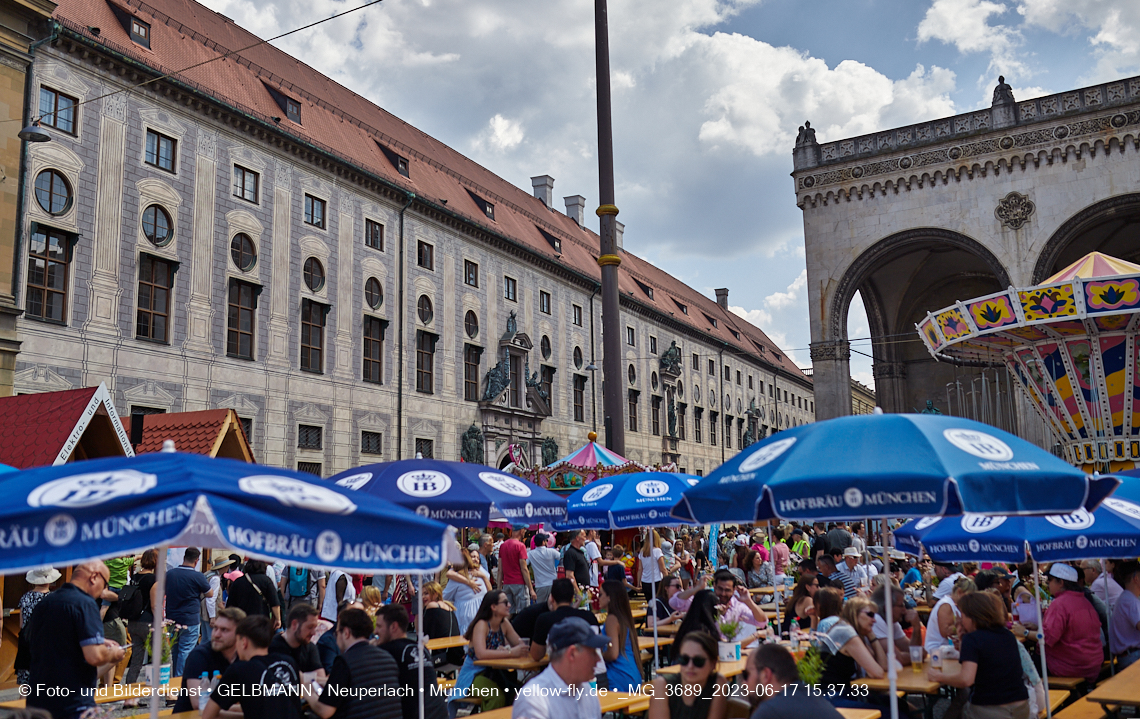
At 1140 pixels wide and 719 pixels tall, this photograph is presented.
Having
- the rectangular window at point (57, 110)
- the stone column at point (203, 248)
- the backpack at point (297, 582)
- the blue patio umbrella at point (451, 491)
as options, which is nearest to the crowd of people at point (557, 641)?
the blue patio umbrella at point (451, 491)

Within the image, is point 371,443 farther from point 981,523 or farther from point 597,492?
point 981,523

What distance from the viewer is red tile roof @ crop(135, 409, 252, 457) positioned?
66.0 ft

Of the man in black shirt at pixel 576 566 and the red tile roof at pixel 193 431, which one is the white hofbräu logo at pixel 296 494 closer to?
the man in black shirt at pixel 576 566

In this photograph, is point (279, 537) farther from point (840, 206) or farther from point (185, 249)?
point (840, 206)

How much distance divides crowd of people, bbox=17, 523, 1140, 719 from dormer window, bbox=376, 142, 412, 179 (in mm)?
25255

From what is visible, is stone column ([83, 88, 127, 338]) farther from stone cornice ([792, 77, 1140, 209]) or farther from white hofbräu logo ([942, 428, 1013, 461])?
stone cornice ([792, 77, 1140, 209])

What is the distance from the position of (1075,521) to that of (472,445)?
3083cm

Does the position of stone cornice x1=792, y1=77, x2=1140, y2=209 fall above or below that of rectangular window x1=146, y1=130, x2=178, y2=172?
above

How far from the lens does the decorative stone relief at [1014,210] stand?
31336mm

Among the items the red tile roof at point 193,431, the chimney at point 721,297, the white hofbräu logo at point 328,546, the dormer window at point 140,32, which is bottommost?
the white hofbräu logo at point 328,546

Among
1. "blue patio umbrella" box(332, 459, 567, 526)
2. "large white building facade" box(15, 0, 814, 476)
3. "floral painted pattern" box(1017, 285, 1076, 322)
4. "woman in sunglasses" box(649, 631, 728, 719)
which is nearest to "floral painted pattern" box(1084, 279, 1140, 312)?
"floral painted pattern" box(1017, 285, 1076, 322)

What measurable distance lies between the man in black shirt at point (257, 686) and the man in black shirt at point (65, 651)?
1096 millimetres

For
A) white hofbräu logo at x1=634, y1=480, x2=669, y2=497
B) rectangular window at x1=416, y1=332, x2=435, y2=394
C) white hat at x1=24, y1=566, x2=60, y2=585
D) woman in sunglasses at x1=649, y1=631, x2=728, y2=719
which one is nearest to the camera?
woman in sunglasses at x1=649, y1=631, x2=728, y2=719

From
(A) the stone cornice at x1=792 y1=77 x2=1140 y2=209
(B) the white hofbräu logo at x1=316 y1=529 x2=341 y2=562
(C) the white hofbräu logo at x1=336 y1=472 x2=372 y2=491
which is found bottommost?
(B) the white hofbräu logo at x1=316 y1=529 x2=341 y2=562
